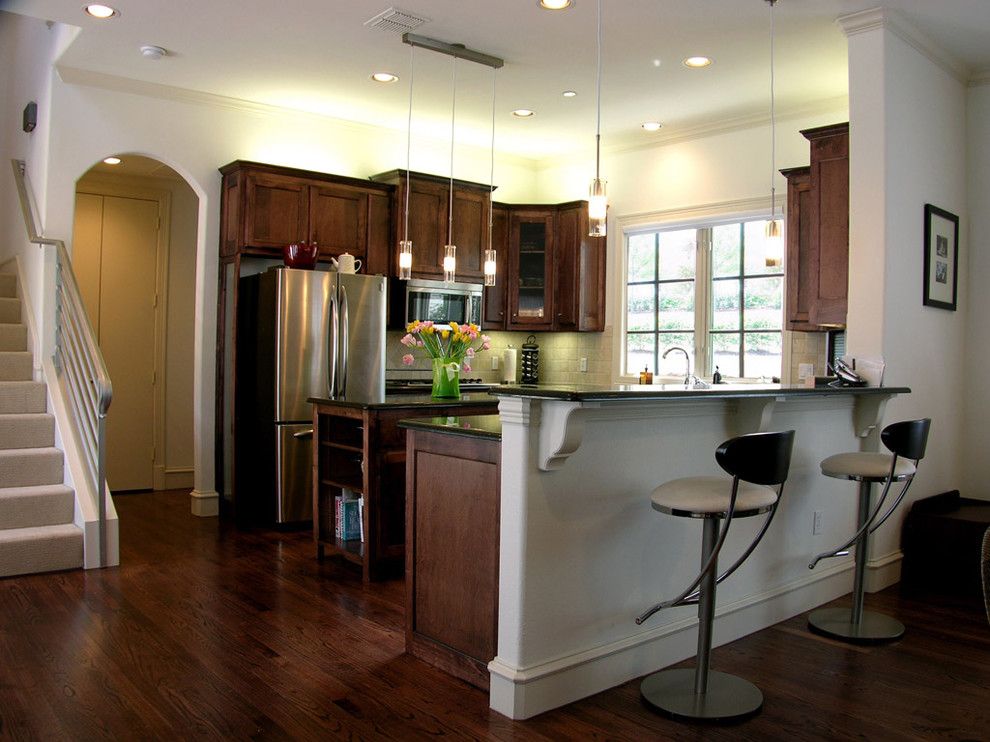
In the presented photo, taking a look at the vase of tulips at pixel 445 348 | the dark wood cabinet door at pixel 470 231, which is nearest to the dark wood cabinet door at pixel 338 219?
the dark wood cabinet door at pixel 470 231

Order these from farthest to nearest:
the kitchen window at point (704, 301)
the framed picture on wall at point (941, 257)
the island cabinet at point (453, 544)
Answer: the kitchen window at point (704, 301) → the framed picture on wall at point (941, 257) → the island cabinet at point (453, 544)

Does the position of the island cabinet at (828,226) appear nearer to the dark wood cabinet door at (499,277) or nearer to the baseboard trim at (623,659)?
the baseboard trim at (623,659)

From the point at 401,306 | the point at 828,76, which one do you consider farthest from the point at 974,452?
the point at 401,306

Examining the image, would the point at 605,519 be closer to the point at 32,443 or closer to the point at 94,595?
the point at 94,595

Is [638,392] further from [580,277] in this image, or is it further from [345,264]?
[580,277]

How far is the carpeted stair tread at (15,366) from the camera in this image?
509 cm

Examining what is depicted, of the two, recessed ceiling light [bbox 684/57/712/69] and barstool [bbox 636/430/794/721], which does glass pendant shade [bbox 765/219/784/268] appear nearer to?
recessed ceiling light [bbox 684/57/712/69]

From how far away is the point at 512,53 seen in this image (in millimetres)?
4820

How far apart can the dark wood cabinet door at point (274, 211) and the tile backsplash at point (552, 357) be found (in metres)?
1.21

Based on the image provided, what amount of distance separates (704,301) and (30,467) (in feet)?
15.0

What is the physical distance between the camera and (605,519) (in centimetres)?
288

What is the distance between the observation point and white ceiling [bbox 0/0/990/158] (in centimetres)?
416

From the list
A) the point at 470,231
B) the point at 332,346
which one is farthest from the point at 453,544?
the point at 470,231

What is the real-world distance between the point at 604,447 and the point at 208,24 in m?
3.22
